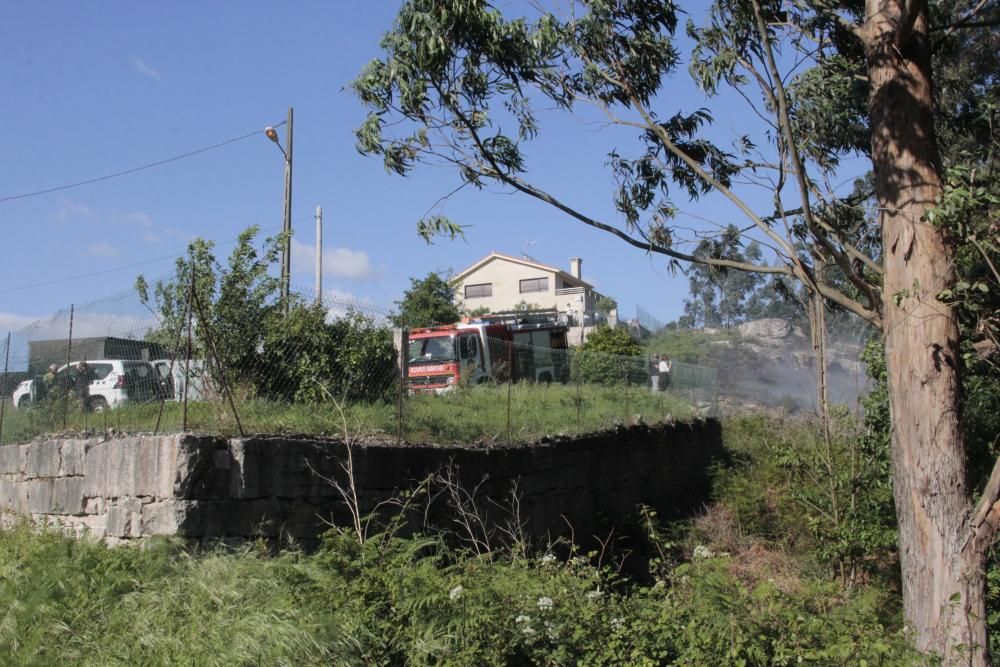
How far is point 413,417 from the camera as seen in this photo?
1066 cm

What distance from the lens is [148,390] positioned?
8938mm

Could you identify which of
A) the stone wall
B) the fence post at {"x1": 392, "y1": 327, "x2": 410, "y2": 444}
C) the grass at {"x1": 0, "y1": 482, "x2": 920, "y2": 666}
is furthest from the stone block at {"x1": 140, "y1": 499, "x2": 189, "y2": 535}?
the fence post at {"x1": 392, "y1": 327, "x2": 410, "y2": 444}

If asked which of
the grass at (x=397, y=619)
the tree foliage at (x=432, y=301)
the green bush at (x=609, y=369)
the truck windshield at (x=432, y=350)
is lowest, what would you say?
the grass at (x=397, y=619)

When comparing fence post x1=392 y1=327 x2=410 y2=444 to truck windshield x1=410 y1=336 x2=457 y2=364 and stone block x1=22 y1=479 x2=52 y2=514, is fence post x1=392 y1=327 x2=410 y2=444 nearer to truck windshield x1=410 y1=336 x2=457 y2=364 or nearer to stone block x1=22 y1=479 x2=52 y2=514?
stone block x1=22 y1=479 x2=52 y2=514

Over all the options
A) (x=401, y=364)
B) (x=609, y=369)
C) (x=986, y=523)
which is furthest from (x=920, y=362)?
(x=609, y=369)

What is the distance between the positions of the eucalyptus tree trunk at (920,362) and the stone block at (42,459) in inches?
296

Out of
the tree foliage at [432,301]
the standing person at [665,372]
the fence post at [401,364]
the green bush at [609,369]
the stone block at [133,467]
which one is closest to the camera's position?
the stone block at [133,467]

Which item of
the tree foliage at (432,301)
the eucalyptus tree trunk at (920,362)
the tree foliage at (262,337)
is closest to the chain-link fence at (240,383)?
the tree foliage at (262,337)

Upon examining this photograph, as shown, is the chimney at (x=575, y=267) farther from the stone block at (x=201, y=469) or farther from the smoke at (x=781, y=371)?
the stone block at (x=201, y=469)

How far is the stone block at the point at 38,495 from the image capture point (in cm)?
896

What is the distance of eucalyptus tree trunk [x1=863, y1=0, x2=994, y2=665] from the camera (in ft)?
21.0

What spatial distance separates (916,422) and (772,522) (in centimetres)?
831

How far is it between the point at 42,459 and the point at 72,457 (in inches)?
27.2

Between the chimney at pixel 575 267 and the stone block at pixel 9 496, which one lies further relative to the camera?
the chimney at pixel 575 267
